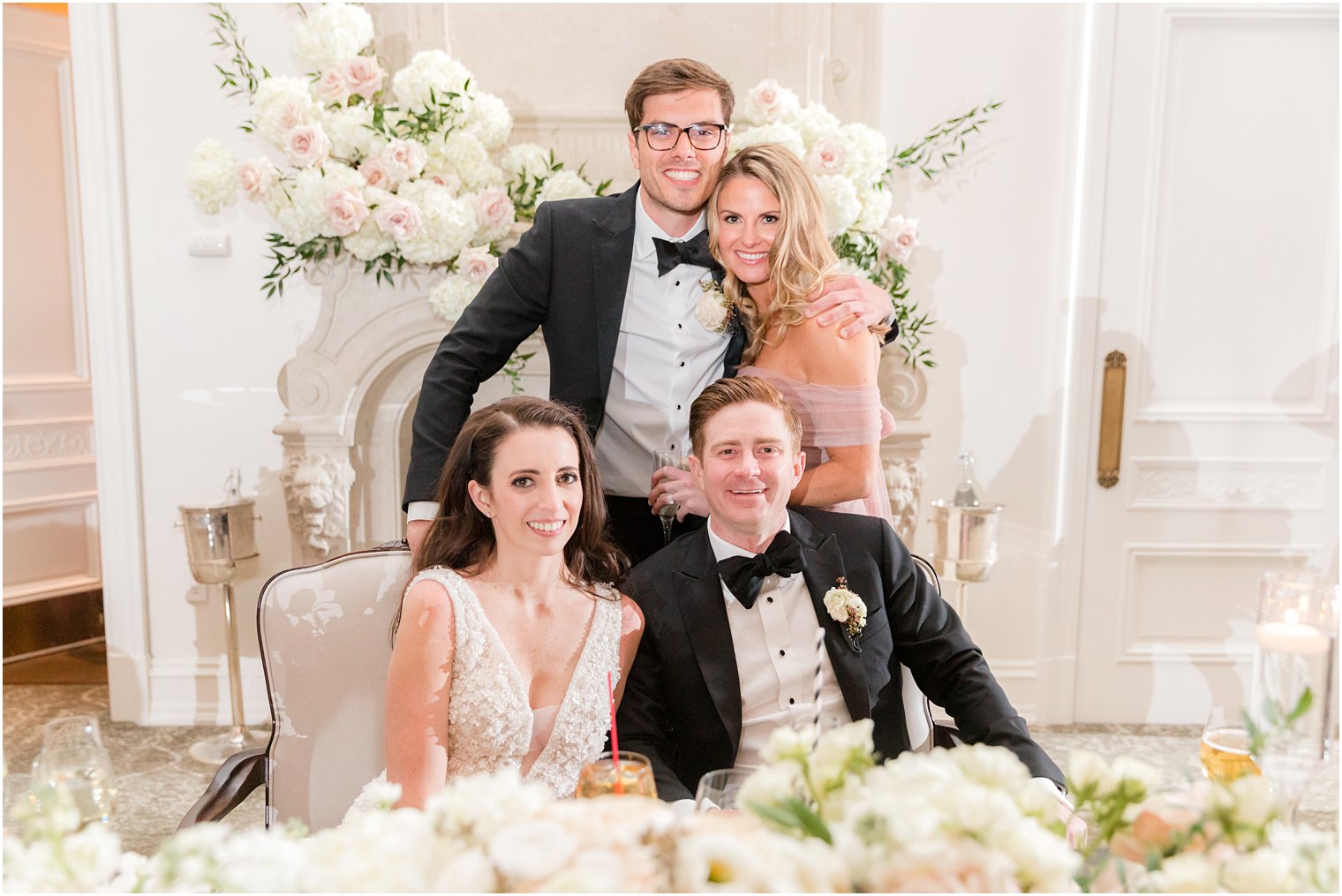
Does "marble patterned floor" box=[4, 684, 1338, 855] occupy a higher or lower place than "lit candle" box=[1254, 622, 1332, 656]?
lower

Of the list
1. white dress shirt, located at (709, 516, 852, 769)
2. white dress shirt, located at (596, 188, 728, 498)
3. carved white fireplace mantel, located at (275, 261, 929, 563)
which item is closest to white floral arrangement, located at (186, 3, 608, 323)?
carved white fireplace mantel, located at (275, 261, 929, 563)

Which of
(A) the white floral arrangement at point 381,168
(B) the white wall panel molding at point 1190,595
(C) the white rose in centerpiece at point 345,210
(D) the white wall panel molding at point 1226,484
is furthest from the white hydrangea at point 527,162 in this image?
(B) the white wall panel molding at point 1190,595

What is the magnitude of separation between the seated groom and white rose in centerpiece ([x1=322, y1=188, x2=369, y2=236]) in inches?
59.6

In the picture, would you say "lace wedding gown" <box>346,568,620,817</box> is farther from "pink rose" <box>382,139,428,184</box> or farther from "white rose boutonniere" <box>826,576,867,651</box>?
"pink rose" <box>382,139,428,184</box>

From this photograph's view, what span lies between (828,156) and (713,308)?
952 mm

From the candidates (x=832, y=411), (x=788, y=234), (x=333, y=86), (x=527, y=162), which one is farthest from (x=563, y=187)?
(x=832, y=411)

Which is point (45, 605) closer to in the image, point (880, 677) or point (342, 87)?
point (342, 87)

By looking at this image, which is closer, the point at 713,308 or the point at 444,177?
the point at 713,308

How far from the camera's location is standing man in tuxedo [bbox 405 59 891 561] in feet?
7.84

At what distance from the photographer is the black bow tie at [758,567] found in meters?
1.96

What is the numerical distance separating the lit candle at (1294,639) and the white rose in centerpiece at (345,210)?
258 cm

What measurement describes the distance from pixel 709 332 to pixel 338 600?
42.2 inches

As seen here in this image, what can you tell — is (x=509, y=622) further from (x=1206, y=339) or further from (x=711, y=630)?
(x=1206, y=339)

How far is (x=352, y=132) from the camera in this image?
3.05 metres
